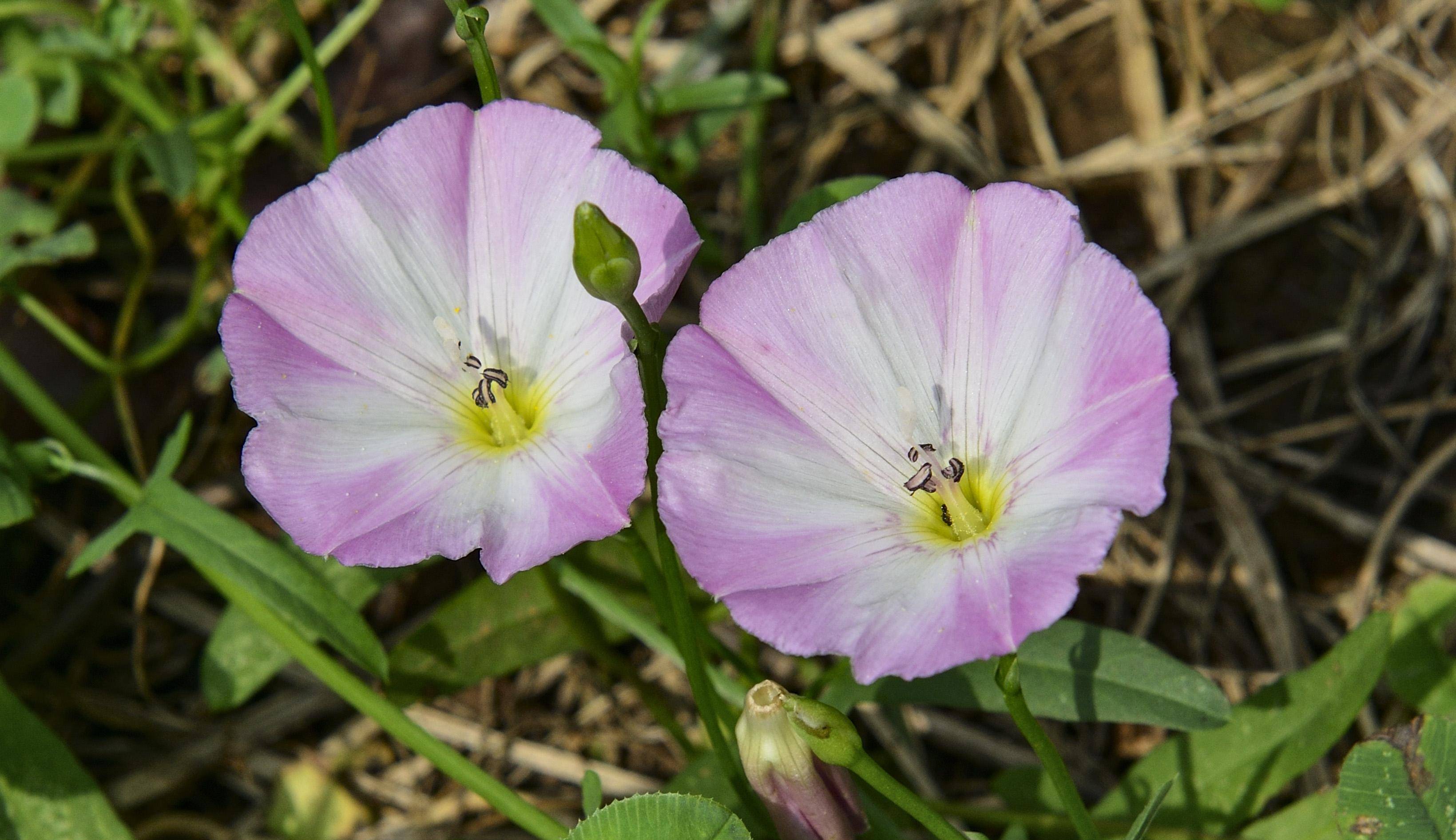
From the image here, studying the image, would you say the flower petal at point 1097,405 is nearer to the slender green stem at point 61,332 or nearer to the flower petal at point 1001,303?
the flower petal at point 1001,303

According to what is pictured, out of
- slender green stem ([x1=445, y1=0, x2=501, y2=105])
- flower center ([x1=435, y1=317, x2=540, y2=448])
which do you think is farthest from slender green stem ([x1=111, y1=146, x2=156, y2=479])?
slender green stem ([x1=445, y1=0, x2=501, y2=105])

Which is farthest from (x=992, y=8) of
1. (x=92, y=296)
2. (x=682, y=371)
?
(x=92, y=296)

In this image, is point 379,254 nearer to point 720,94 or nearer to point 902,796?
point 720,94

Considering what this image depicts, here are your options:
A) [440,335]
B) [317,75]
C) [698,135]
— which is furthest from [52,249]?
[698,135]

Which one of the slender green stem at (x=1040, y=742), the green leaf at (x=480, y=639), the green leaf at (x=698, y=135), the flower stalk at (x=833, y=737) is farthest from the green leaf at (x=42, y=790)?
the green leaf at (x=698, y=135)

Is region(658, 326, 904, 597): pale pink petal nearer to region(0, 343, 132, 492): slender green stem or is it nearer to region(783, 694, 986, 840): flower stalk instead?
region(783, 694, 986, 840): flower stalk

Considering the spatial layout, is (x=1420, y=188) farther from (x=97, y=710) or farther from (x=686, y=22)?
(x=97, y=710)
